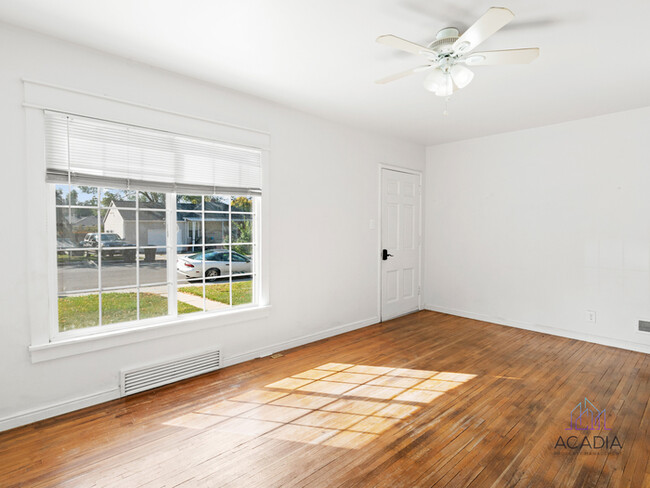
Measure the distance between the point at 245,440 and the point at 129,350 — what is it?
127 cm

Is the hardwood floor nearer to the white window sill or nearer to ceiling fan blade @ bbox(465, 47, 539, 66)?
the white window sill

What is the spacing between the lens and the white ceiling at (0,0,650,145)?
6.75 feet

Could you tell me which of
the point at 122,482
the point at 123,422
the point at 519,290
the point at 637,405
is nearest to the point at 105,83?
the point at 123,422

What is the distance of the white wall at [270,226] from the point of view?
7.58ft

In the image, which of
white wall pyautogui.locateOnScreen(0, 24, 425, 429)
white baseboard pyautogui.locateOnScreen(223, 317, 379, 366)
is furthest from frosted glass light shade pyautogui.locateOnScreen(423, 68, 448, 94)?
white baseboard pyautogui.locateOnScreen(223, 317, 379, 366)

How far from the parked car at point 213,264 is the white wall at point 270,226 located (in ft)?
1.09

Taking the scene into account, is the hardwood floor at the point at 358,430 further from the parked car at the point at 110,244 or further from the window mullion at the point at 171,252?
the parked car at the point at 110,244

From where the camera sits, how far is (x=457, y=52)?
225 cm

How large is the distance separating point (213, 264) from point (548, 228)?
4.15 meters

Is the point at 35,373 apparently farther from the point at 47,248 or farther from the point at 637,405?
the point at 637,405

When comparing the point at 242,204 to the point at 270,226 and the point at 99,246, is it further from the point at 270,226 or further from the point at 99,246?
the point at 99,246

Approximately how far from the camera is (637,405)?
106 inches

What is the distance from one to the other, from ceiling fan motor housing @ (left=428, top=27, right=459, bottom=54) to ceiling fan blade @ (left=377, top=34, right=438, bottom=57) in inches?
2.0
